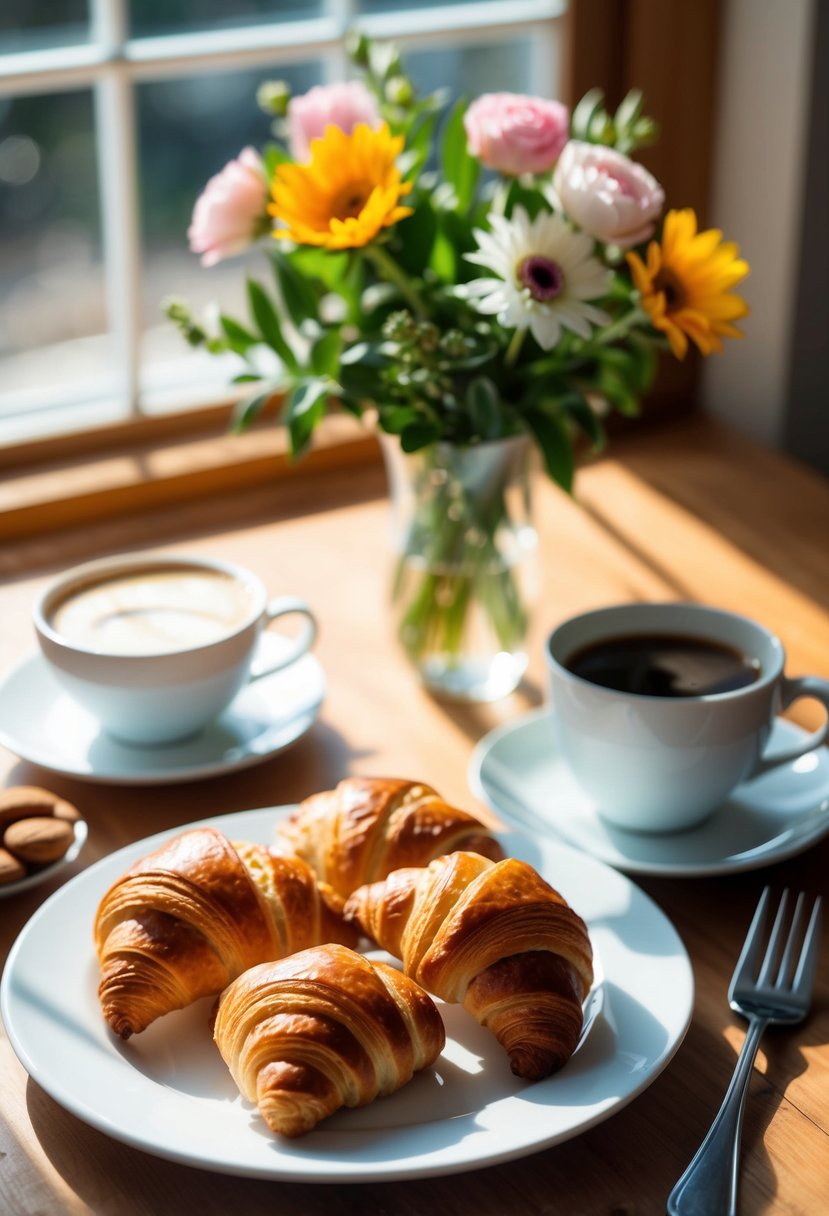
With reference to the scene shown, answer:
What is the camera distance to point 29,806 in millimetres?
812

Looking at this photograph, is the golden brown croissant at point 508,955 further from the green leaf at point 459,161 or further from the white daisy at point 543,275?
the green leaf at point 459,161

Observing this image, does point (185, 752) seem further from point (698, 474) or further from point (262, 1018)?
point (698, 474)

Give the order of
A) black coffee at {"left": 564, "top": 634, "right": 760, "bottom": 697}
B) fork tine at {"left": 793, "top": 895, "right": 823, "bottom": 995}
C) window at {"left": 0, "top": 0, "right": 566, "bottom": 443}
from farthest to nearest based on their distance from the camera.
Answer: window at {"left": 0, "top": 0, "right": 566, "bottom": 443} → black coffee at {"left": 564, "top": 634, "right": 760, "bottom": 697} → fork tine at {"left": 793, "top": 895, "right": 823, "bottom": 995}

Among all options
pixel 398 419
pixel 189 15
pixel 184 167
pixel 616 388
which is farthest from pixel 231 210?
pixel 184 167

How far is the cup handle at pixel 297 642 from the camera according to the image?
94cm

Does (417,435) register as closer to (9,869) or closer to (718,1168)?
(9,869)

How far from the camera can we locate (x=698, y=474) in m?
1.39

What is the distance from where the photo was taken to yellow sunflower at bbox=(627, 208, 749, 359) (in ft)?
2.78

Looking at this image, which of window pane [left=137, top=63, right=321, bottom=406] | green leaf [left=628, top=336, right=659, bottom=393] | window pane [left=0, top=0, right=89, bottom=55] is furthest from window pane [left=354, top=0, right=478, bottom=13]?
green leaf [left=628, top=336, right=659, bottom=393]

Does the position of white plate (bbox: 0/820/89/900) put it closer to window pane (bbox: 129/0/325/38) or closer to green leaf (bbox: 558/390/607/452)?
green leaf (bbox: 558/390/607/452)

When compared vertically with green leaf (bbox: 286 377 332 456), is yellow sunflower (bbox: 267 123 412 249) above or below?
above

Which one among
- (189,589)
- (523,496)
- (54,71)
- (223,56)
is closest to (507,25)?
(223,56)

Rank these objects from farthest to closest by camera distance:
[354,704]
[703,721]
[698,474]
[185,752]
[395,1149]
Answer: [698,474]
[354,704]
[185,752]
[703,721]
[395,1149]

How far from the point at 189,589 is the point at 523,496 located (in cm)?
23
